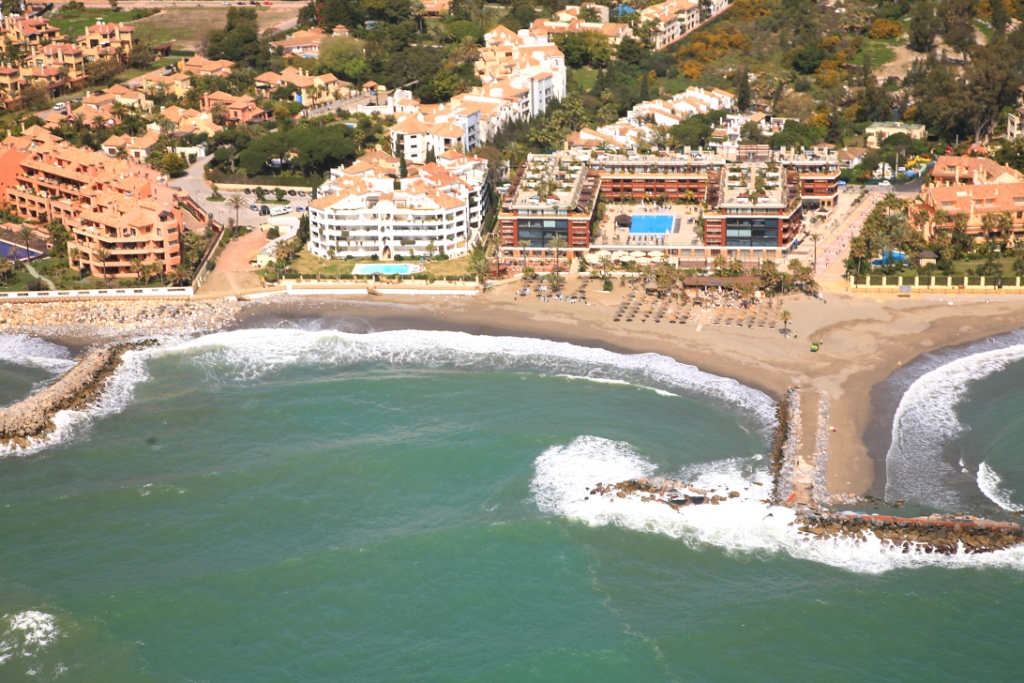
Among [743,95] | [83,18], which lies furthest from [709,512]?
[83,18]

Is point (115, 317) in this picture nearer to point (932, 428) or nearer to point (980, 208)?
point (932, 428)

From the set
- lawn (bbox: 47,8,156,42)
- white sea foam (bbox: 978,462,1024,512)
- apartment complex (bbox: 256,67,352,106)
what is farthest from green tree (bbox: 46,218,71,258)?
lawn (bbox: 47,8,156,42)

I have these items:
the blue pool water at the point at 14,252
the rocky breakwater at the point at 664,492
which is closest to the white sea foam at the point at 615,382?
the rocky breakwater at the point at 664,492

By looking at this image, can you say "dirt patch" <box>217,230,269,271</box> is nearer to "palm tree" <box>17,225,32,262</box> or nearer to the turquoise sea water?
"palm tree" <box>17,225,32,262</box>

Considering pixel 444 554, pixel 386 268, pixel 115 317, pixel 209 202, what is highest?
pixel 209 202

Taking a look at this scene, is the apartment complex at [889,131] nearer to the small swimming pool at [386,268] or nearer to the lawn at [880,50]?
the lawn at [880,50]

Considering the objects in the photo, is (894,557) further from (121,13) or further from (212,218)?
(121,13)
